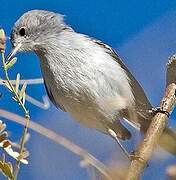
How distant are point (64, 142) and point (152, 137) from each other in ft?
0.17

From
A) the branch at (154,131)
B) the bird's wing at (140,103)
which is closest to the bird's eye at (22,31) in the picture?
the bird's wing at (140,103)

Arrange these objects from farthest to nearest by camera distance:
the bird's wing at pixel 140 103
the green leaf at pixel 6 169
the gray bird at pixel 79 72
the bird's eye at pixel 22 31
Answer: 1. the bird's eye at pixel 22 31
2. the gray bird at pixel 79 72
3. the bird's wing at pixel 140 103
4. the green leaf at pixel 6 169

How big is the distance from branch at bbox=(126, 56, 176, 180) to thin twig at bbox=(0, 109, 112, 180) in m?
0.01

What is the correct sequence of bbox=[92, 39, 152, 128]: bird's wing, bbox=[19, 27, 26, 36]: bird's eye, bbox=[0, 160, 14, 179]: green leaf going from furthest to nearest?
1. bbox=[19, 27, 26, 36]: bird's eye
2. bbox=[92, 39, 152, 128]: bird's wing
3. bbox=[0, 160, 14, 179]: green leaf

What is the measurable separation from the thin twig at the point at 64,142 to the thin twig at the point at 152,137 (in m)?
0.01

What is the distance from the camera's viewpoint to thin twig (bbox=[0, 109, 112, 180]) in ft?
0.66

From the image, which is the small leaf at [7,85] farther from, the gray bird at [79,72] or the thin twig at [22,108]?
the gray bird at [79,72]

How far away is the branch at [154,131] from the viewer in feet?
0.66

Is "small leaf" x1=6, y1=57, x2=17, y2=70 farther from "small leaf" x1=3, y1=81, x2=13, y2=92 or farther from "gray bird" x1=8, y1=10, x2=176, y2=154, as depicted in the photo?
"gray bird" x1=8, y1=10, x2=176, y2=154

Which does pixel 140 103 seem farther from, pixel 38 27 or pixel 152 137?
pixel 152 137

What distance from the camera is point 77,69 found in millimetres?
1103

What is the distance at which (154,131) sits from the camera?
0.78 ft

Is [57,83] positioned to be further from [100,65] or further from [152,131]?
[152,131]

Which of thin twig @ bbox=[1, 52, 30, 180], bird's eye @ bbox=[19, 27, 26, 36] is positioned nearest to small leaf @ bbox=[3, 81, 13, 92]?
thin twig @ bbox=[1, 52, 30, 180]
